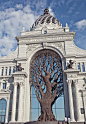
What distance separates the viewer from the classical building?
70.2ft

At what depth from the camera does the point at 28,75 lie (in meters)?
24.4

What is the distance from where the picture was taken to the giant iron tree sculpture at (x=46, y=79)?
21312 millimetres

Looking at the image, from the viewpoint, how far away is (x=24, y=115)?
21781mm

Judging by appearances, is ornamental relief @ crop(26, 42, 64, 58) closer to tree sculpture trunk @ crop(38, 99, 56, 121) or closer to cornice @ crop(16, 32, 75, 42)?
cornice @ crop(16, 32, 75, 42)

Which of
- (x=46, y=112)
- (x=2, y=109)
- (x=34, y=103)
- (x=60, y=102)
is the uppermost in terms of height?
(x=60, y=102)

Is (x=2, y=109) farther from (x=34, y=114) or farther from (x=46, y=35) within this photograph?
(x=46, y=35)

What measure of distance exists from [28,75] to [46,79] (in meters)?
3.26

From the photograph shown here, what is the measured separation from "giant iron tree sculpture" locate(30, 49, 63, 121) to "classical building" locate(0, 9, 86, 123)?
2.85 ft

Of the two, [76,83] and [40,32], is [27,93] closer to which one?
[76,83]

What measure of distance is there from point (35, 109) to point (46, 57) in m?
8.70

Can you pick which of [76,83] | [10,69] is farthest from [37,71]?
[76,83]

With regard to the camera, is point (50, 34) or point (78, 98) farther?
point (50, 34)


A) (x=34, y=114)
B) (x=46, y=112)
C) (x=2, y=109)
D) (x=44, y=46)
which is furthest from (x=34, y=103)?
(x=44, y=46)

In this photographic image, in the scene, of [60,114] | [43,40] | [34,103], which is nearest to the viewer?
[60,114]
